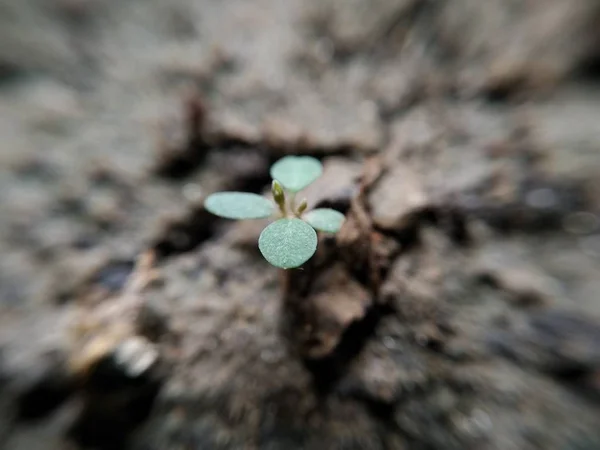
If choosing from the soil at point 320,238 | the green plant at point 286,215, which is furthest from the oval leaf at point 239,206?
the soil at point 320,238

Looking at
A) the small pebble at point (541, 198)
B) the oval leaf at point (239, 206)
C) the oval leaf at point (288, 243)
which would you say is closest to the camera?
the oval leaf at point (288, 243)

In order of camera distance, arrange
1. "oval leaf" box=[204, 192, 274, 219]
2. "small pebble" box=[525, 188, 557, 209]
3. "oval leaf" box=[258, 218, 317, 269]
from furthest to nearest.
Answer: "small pebble" box=[525, 188, 557, 209]
"oval leaf" box=[204, 192, 274, 219]
"oval leaf" box=[258, 218, 317, 269]

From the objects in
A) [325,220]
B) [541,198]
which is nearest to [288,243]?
[325,220]

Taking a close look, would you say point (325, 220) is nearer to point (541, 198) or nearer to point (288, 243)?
point (288, 243)

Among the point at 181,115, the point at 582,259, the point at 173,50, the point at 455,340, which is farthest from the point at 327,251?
the point at 173,50

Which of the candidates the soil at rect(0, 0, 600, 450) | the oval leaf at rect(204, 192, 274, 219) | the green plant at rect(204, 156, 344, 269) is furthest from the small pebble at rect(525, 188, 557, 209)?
the oval leaf at rect(204, 192, 274, 219)

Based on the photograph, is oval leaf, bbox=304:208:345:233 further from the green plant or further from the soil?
the soil

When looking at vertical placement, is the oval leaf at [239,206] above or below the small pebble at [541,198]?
above

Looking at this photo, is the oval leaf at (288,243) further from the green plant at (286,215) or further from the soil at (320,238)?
the soil at (320,238)
